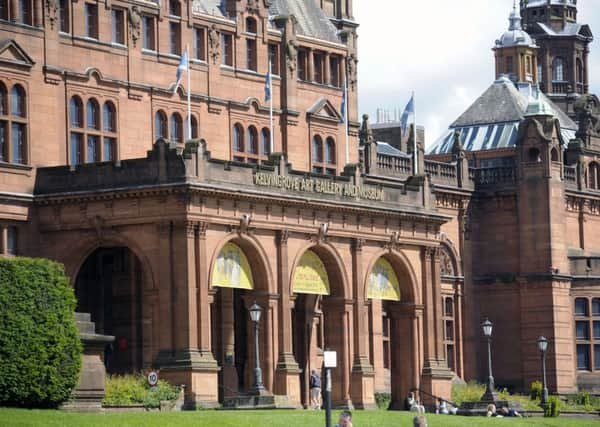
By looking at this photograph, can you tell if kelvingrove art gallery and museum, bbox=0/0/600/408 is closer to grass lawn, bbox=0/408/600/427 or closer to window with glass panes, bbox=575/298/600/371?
window with glass panes, bbox=575/298/600/371

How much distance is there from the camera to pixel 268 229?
290 feet

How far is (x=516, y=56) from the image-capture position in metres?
133

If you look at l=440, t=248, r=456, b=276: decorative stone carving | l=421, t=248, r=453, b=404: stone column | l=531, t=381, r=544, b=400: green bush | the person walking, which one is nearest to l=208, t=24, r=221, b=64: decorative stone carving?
l=421, t=248, r=453, b=404: stone column

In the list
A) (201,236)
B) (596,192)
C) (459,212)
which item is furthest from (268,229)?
(596,192)

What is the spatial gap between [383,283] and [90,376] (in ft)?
92.4

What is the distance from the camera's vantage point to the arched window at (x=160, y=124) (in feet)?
308

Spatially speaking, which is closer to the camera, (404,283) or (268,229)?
(268,229)

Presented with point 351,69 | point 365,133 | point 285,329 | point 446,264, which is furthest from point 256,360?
point 446,264

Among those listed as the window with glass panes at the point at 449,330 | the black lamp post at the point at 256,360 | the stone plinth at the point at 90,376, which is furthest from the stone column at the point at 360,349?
the stone plinth at the point at 90,376

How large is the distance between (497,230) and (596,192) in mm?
8442

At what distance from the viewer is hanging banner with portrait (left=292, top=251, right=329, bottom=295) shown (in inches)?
3580

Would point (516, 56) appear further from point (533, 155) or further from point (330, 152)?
point (330, 152)

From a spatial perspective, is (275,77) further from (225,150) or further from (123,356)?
(123,356)

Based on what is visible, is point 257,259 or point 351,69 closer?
point 257,259
